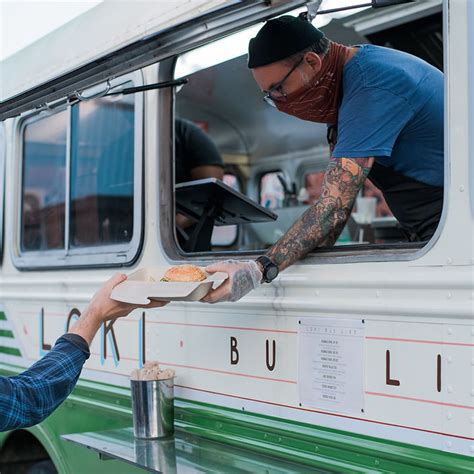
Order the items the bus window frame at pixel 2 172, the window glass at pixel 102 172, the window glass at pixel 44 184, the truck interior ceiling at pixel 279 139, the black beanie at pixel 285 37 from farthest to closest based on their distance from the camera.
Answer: the truck interior ceiling at pixel 279 139
the bus window frame at pixel 2 172
the window glass at pixel 44 184
the window glass at pixel 102 172
the black beanie at pixel 285 37

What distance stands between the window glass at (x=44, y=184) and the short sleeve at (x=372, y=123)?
1710 mm

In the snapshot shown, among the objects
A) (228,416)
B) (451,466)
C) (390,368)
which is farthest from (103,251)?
(451,466)

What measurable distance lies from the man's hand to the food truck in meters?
0.42

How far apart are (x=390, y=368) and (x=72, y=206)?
1.90 meters

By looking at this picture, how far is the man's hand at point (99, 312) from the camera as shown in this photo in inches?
76.4

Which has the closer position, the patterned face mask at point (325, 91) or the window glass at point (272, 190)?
the patterned face mask at point (325, 91)

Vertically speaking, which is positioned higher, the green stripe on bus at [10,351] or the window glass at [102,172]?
the window glass at [102,172]

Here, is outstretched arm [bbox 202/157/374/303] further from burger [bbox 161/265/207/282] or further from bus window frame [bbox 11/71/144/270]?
bus window frame [bbox 11/71/144/270]

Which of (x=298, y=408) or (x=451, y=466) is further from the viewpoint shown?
(x=298, y=408)

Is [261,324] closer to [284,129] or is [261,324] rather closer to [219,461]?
[219,461]

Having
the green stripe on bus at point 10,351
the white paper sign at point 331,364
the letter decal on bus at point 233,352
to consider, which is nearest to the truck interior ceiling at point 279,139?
the green stripe on bus at point 10,351

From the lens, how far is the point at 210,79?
411 cm

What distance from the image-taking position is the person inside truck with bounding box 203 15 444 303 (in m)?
2.00

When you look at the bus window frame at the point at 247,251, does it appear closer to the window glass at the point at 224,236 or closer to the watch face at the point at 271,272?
the watch face at the point at 271,272
